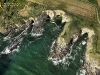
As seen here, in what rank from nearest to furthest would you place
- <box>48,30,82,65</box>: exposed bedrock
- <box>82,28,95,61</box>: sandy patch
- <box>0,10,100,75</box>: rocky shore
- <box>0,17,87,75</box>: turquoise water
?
A: 1. <box>0,17,87,75</box>: turquoise water
2. <box>0,10,100,75</box>: rocky shore
3. <box>48,30,82,65</box>: exposed bedrock
4. <box>82,28,95,61</box>: sandy patch

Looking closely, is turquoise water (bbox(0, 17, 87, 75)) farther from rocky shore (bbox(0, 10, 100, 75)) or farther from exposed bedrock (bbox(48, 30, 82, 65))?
rocky shore (bbox(0, 10, 100, 75))

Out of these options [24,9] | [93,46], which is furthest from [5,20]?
[93,46]

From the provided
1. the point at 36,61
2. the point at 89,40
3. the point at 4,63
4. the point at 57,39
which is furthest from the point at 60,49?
the point at 4,63

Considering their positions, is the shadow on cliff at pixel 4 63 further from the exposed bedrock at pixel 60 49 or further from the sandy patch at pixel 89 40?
the sandy patch at pixel 89 40

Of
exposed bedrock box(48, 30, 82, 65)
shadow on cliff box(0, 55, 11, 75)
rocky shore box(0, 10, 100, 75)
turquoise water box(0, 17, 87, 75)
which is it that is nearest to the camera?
shadow on cliff box(0, 55, 11, 75)

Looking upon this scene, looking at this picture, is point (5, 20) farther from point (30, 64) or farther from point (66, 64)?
point (66, 64)

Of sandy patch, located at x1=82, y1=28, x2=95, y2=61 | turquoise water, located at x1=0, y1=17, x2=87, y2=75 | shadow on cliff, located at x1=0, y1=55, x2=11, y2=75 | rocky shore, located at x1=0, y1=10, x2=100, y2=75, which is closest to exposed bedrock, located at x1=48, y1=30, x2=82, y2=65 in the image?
rocky shore, located at x1=0, y1=10, x2=100, y2=75

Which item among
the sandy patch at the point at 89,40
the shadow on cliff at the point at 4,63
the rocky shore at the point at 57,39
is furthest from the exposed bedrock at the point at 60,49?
the shadow on cliff at the point at 4,63

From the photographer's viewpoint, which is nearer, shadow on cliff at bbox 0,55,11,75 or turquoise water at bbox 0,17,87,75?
shadow on cliff at bbox 0,55,11,75

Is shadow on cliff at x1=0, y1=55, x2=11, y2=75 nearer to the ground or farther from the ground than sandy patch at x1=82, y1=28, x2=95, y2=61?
nearer to the ground
